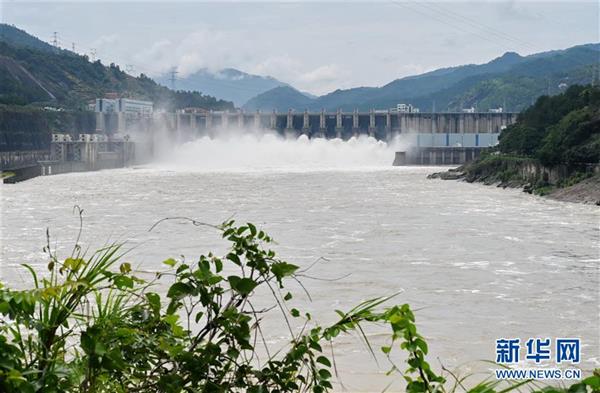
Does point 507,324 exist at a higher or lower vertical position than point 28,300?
lower

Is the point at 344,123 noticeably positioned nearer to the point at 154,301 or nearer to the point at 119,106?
the point at 119,106

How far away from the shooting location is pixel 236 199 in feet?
136

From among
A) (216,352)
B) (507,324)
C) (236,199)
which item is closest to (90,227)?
(236,199)

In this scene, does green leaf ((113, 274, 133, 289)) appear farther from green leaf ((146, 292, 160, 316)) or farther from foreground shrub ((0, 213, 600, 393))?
green leaf ((146, 292, 160, 316))

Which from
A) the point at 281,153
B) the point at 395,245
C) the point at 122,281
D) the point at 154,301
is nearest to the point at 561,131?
the point at 395,245

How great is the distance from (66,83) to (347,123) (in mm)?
56562

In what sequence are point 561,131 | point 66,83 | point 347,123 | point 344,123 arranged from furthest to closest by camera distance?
point 66,83 < point 344,123 < point 347,123 < point 561,131

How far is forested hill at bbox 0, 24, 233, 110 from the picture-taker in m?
121

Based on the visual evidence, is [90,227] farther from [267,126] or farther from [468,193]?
[267,126]

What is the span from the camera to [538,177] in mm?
48531

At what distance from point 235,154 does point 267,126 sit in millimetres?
9851

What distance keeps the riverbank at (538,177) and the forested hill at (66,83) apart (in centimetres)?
5420

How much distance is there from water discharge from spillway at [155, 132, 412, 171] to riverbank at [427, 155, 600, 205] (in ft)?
121

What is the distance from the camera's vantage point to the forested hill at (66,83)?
4745 inches
